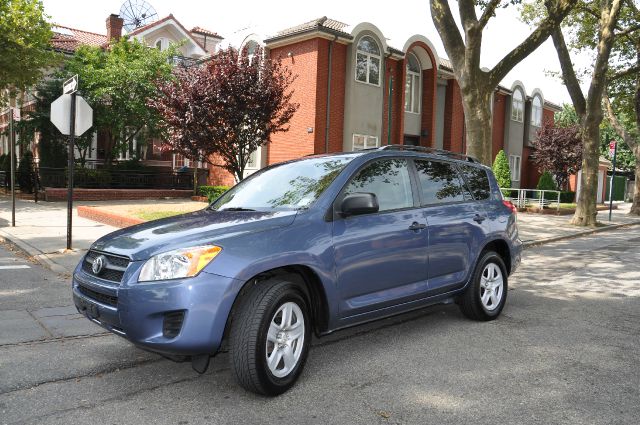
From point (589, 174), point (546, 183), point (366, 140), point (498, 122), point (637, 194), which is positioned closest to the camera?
point (589, 174)

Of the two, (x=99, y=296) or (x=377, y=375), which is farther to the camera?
(x=377, y=375)

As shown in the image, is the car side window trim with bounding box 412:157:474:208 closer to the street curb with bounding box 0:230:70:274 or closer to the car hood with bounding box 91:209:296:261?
the car hood with bounding box 91:209:296:261

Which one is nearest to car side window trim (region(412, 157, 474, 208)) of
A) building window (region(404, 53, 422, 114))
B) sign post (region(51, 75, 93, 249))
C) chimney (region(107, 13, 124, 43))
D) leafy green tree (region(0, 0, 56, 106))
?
sign post (region(51, 75, 93, 249))

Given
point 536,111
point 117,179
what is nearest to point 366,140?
point 117,179

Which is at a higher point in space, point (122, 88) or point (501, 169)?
point (122, 88)

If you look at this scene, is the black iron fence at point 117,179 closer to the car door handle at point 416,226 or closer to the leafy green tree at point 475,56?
the leafy green tree at point 475,56

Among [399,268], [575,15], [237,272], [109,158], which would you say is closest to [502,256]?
[399,268]

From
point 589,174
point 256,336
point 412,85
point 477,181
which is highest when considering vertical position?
point 412,85

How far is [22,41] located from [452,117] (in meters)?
18.7

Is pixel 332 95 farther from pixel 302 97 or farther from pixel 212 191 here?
pixel 212 191

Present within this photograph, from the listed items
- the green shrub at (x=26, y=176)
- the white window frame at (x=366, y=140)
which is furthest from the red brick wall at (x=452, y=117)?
the green shrub at (x=26, y=176)

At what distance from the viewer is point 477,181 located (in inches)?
229

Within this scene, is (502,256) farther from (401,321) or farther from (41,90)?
(41,90)

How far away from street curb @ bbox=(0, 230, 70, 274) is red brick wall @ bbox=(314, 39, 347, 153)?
10.9 metres
